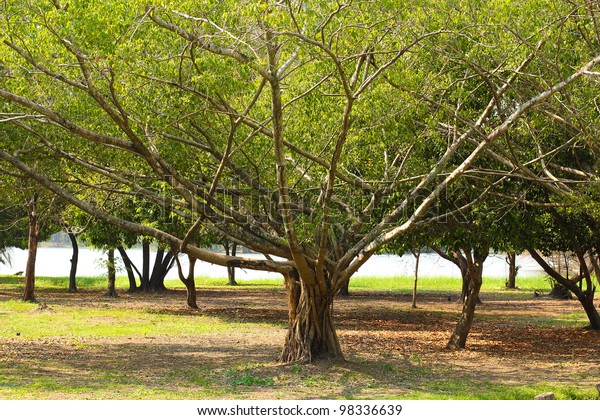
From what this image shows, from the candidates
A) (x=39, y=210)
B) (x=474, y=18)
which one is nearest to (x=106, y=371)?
(x=474, y=18)

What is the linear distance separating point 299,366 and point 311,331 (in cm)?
70

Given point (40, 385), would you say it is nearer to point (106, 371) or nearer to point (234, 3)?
point (106, 371)

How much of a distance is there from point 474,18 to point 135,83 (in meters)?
4.98

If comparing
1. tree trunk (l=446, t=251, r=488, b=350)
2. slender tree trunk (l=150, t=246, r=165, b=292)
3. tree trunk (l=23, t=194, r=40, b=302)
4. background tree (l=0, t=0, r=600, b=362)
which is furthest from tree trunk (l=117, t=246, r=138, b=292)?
tree trunk (l=446, t=251, r=488, b=350)

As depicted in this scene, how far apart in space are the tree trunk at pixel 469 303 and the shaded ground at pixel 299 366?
380 millimetres

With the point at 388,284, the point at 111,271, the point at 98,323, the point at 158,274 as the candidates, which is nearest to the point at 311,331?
the point at 98,323

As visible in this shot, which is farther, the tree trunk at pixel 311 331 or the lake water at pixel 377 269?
the lake water at pixel 377 269

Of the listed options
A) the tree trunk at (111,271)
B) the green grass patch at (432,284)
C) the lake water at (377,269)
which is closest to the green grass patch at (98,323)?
the tree trunk at (111,271)

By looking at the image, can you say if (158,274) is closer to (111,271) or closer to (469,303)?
(111,271)

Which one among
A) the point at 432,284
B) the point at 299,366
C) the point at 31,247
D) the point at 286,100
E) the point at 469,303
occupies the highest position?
the point at 286,100

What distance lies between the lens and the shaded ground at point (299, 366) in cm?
1117

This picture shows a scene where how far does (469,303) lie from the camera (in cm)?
1580

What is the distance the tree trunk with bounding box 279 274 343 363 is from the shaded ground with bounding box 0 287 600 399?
0.30m

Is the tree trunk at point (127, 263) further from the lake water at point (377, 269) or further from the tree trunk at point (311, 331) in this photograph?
the tree trunk at point (311, 331)
